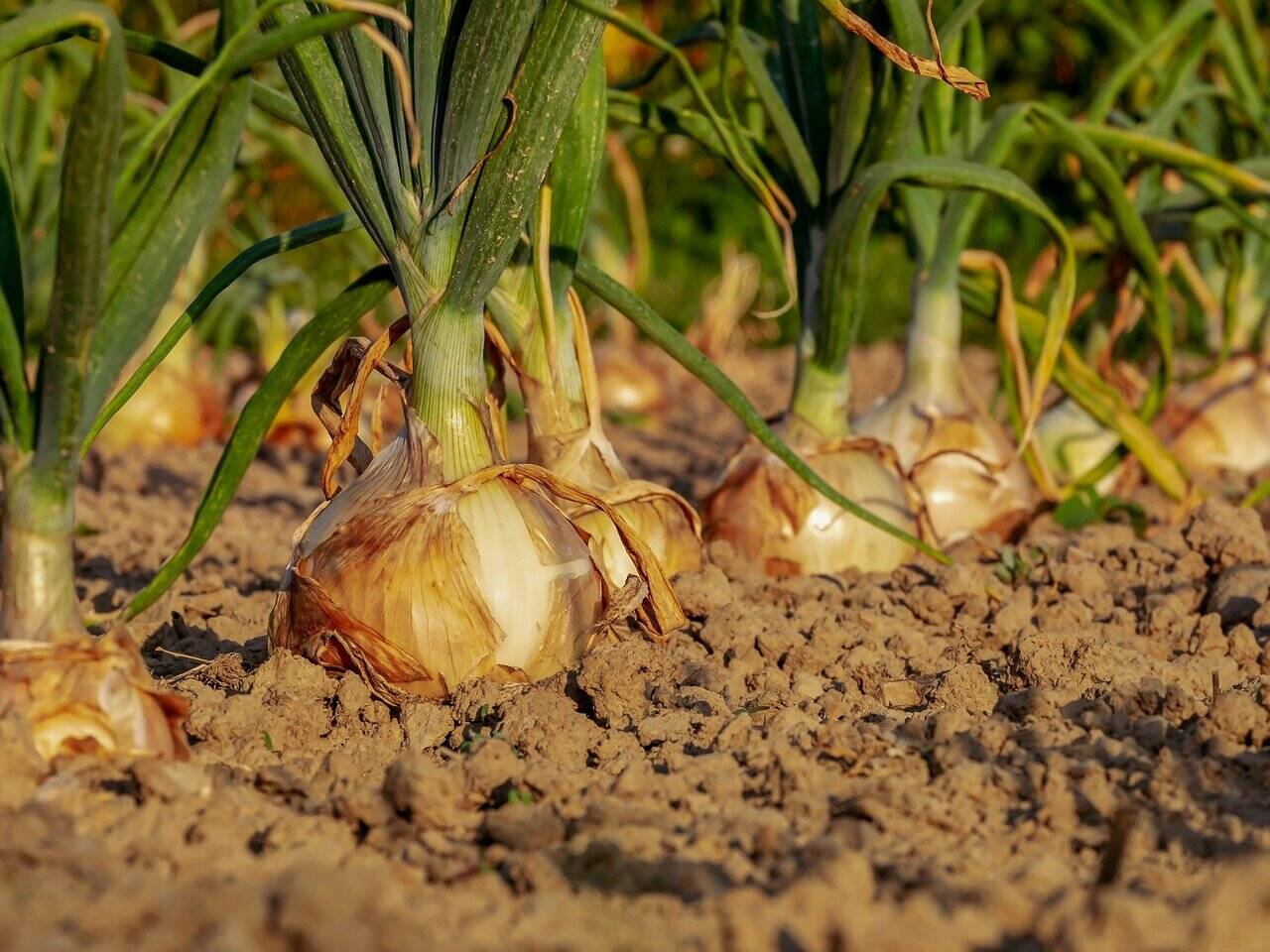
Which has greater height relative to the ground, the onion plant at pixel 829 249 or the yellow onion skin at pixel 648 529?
the onion plant at pixel 829 249

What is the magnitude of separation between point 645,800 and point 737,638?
485mm

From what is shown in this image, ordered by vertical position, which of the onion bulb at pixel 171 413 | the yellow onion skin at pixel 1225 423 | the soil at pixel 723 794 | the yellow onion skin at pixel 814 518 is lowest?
the soil at pixel 723 794

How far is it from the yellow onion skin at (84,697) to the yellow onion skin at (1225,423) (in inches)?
91.3

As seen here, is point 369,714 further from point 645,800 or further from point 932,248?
point 932,248

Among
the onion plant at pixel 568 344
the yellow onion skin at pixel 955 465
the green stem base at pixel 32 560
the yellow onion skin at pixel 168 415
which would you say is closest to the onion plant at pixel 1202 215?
the yellow onion skin at pixel 955 465

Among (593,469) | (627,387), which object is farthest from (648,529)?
(627,387)

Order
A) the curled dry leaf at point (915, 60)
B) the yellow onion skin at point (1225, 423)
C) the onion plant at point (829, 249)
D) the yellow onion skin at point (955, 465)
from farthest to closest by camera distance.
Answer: the yellow onion skin at point (1225, 423)
the yellow onion skin at point (955, 465)
the onion plant at point (829, 249)
the curled dry leaf at point (915, 60)

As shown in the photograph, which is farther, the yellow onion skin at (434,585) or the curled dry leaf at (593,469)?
the curled dry leaf at (593,469)


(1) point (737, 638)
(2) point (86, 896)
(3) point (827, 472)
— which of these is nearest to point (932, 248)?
(3) point (827, 472)

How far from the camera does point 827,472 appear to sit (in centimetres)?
212

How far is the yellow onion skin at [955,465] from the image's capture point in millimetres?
2281

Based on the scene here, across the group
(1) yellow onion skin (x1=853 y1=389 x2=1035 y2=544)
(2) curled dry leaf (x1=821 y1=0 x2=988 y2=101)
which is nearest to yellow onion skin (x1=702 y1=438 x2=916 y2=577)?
(1) yellow onion skin (x1=853 y1=389 x2=1035 y2=544)

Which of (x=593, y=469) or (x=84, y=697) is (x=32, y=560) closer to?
(x=84, y=697)

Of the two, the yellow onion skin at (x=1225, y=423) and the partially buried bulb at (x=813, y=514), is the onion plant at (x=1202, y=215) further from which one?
the partially buried bulb at (x=813, y=514)
